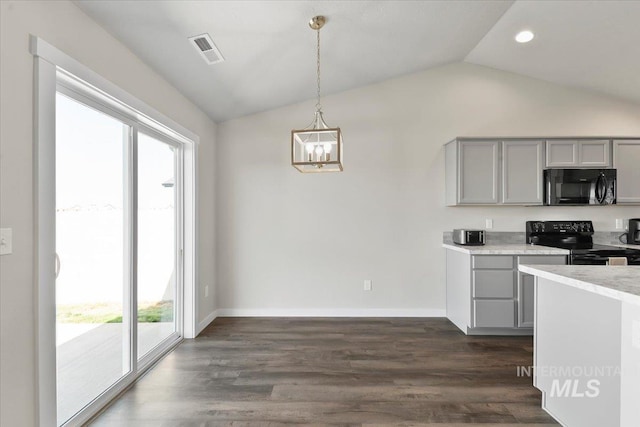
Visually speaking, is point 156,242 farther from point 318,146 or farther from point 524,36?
point 524,36

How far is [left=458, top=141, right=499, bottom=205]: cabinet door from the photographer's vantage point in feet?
12.8

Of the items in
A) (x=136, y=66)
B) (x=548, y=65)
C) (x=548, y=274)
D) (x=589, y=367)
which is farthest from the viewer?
(x=548, y=65)

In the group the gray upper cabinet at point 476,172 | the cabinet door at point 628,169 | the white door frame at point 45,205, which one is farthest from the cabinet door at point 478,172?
the white door frame at point 45,205

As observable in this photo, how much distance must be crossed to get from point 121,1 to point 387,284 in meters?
3.80

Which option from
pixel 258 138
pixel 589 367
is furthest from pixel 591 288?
pixel 258 138

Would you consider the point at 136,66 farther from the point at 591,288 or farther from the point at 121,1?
the point at 591,288

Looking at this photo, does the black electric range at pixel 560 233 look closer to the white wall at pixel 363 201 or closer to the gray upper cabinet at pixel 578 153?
the white wall at pixel 363 201

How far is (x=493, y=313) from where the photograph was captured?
11.8ft

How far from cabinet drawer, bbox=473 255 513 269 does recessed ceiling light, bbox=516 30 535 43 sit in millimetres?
2332

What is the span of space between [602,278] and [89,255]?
3.06 meters

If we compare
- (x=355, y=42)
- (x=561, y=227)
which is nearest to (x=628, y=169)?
(x=561, y=227)

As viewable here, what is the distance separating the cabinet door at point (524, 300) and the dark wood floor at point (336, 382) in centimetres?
20

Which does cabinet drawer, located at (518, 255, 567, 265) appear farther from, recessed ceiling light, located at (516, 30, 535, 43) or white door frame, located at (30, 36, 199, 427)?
white door frame, located at (30, 36, 199, 427)

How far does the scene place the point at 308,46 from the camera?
3.08 metres
